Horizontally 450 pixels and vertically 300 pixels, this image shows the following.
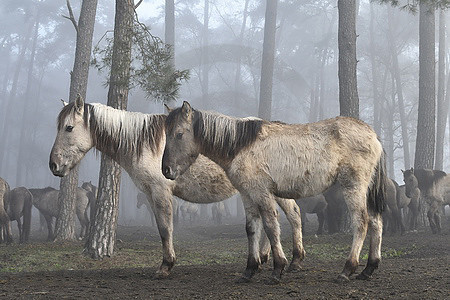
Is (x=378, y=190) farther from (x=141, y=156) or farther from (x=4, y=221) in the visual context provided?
(x=4, y=221)

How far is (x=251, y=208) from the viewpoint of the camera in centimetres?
632

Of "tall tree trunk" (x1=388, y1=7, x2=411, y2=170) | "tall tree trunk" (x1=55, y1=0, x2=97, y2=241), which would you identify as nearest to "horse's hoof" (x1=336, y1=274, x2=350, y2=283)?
"tall tree trunk" (x1=55, y1=0, x2=97, y2=241)

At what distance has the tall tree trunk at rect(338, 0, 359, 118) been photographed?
45.7 ft

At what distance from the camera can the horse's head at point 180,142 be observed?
6.47m

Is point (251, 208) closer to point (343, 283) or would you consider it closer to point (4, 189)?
point (343, 283)

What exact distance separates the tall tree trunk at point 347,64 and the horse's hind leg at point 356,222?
7.91 metres

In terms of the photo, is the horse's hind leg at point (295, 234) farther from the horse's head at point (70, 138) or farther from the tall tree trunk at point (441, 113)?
the tall tree trunk at point (441, 113)

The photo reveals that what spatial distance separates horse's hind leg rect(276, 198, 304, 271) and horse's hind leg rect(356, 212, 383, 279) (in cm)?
115

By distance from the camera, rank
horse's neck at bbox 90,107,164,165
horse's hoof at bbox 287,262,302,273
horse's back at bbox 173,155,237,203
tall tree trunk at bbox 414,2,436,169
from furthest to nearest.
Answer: tall tree trunk at bbox 414,2,436,169 → horse's back at bbox 173,155,237,203 → horse's neck at bbox 90,107,164,165 → horse's hoof at bbox 287,262,302,273

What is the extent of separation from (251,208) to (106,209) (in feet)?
14.8

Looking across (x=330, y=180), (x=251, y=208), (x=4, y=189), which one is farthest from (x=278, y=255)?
(x=4, y=189)

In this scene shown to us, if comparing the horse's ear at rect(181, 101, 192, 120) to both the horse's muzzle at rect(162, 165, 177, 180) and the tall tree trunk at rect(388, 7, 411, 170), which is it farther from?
the tall tree trunk at rect(388, 7, 411, 170)

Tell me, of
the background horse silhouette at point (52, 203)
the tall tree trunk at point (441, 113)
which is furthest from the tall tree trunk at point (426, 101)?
the background horse silhouette at point (52, 203)

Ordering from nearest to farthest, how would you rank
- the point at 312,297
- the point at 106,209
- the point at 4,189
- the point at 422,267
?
the point at 312,297
the point at 422,267
the point at 106,209
the point at 4,189
